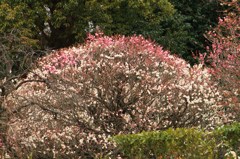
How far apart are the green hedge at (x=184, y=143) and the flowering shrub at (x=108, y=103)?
309cm

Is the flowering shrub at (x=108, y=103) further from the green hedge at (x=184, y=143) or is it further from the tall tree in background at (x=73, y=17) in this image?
the tall tree in background at (x=73, y=17)

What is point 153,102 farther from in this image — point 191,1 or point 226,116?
point 191,1

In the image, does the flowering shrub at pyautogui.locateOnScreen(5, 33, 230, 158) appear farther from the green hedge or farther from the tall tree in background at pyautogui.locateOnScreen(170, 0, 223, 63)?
the tall tree in background at pyautogui.locateOnScreen(170, 0, 223, 63)

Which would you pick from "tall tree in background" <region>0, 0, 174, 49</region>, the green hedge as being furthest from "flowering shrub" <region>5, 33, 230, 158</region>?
"tall tree in background" <region>0, 0, 174, 49</region>

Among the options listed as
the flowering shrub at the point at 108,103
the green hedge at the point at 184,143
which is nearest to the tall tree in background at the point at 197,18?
the flowering shrub at the point at 108,103

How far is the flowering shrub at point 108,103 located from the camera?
1169 cm

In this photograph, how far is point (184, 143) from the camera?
795 cm

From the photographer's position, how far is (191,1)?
85.6ft

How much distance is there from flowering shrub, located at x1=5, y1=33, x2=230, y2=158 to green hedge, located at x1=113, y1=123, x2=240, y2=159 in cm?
309

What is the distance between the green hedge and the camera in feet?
25.9

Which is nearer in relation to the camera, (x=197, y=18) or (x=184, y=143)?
(x=184, y=143)

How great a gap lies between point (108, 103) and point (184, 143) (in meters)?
4.01

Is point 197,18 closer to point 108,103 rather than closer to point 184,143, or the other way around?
point 108,103

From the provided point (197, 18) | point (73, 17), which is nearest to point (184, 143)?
point (73, 17)
